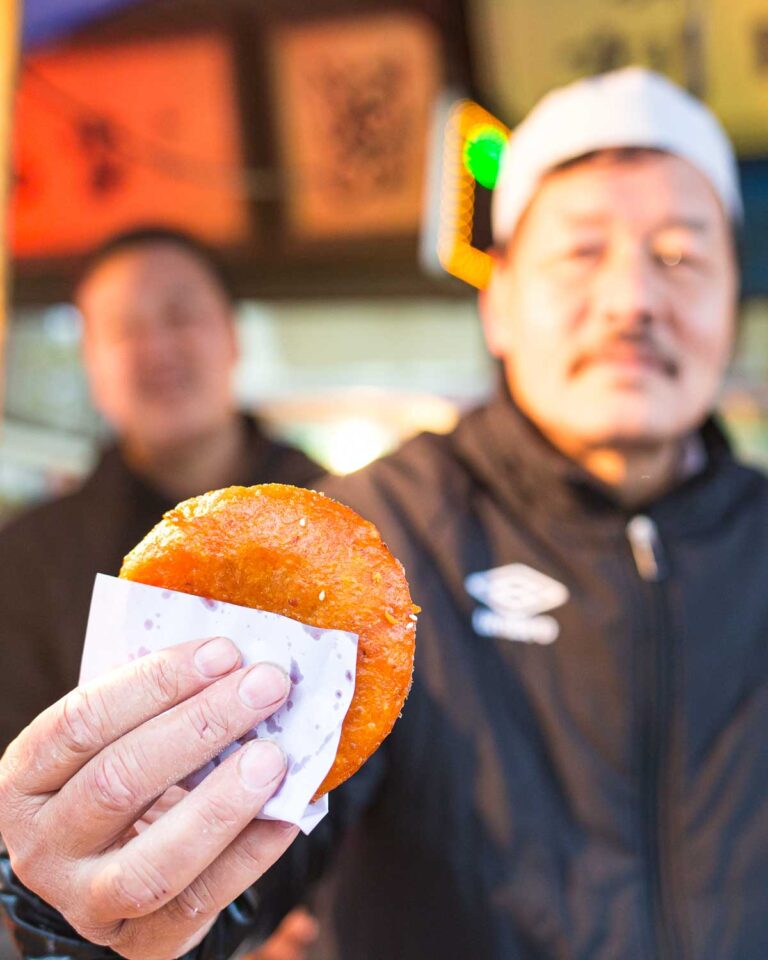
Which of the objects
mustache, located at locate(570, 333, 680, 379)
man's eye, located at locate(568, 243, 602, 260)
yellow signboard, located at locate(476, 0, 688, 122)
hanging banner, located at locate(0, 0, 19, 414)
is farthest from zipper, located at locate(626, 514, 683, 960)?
yellow signboard, located at locate(476, 0, 688, 122)

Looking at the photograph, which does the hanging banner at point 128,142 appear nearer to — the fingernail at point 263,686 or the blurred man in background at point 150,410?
the blurred man in background at point 150,410

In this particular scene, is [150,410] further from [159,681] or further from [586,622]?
[159,681]

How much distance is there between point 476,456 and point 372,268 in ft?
8.05

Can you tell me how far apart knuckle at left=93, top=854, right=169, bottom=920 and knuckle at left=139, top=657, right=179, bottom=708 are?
0.56ft

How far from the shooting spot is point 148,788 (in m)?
0.93

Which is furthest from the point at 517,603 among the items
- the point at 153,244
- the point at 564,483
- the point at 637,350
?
the point at 153,244

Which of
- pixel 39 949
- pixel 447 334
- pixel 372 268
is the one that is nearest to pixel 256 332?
pixel 447 334

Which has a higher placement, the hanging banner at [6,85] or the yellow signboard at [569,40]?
the yellow signboard at [569,40]

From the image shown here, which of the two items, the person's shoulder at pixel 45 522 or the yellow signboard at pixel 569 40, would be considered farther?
the yellow signboard at pixel 569 40

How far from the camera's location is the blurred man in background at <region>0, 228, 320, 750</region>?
2.59m

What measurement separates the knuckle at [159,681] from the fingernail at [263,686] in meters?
0.07

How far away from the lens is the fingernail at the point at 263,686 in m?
0.90

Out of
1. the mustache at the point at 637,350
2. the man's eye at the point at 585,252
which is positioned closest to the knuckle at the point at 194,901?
the mustache at the point at 637,350

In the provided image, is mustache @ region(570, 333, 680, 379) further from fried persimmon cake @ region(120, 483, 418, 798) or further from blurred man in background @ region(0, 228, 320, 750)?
blurred man in background @ region(0, 228, 320, 750)
